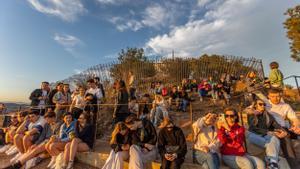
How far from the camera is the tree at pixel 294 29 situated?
48.0 feet

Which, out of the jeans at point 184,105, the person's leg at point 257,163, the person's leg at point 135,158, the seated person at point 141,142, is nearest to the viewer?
the person's leg at point 257,163

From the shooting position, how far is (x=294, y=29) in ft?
48.5

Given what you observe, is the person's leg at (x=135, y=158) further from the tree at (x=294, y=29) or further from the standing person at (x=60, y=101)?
the tree at (x=294, y=29)

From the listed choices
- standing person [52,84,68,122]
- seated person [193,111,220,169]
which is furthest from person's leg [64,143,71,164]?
seated person [193,111,220,169]

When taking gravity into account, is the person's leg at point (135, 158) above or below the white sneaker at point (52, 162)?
above

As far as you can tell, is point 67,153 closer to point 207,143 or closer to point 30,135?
point 30,135

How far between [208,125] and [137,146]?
1525mm

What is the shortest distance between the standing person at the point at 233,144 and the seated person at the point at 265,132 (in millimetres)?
309

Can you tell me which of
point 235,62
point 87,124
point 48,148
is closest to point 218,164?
point 87,124

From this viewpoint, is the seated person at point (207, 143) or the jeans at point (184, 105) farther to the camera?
the jeans at point (184, 105)

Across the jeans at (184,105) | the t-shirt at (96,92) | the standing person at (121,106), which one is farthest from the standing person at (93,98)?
the jeans at (184,105)

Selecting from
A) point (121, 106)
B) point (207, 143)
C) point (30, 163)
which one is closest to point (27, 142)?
point (30, 163)

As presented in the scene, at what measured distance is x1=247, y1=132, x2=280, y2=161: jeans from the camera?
389 cm

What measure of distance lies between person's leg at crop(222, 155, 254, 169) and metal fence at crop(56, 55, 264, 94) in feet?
31.7
